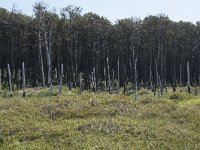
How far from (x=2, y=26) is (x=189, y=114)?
47298mm

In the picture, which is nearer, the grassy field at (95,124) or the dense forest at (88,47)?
the grassy field at (95,124)

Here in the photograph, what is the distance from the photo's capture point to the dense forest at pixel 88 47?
71.8m

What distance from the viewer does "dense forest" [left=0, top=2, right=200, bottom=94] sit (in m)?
71.8

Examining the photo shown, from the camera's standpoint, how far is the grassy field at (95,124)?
855 inches

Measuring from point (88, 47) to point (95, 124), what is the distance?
57.5 meters

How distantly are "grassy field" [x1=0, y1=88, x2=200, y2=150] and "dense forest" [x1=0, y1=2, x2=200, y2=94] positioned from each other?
35598 mm

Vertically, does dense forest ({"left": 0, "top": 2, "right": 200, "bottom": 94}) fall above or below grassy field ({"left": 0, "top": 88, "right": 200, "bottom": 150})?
above

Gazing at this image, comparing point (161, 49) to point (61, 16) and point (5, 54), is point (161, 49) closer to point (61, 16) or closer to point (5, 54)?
point (61, 16)

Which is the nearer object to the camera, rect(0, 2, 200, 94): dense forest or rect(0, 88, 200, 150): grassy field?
rect(0, 88, 200, 150): grassy field

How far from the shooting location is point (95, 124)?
24516 millimetres

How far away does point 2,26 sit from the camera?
71000 mm

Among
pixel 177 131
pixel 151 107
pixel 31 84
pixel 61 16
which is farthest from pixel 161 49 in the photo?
pixel 177 131

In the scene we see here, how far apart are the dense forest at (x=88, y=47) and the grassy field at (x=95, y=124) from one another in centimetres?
3560

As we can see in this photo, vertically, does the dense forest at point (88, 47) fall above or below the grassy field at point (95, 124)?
above
